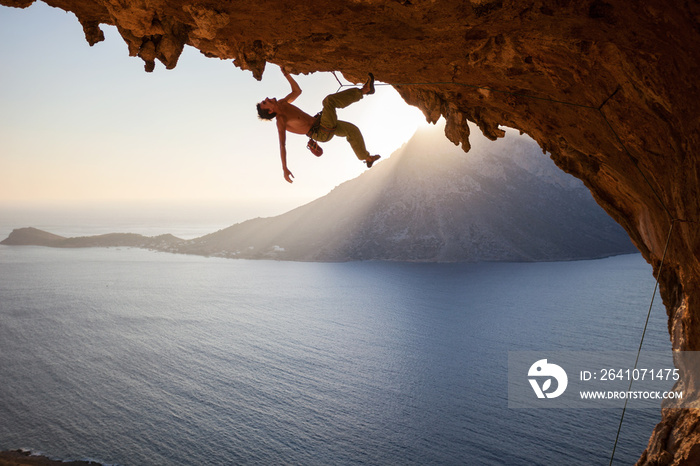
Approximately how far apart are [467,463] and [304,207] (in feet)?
259

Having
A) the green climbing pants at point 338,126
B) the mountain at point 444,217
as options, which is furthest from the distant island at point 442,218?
the green climbing pants at point 338,126

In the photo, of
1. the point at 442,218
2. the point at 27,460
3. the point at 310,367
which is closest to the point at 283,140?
the point at 27,460

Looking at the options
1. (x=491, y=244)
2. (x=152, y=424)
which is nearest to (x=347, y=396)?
(x=152, y=424)

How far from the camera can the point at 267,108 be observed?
5281mm

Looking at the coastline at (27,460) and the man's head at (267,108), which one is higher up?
the man's head at (267,108)

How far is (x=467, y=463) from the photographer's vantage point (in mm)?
18688

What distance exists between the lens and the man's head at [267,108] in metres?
5.26

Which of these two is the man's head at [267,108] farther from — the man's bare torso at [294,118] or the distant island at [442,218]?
the distant island at [442,218]

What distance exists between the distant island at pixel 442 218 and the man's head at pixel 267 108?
228ft

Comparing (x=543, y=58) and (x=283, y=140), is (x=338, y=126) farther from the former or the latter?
(x=543, y=58)

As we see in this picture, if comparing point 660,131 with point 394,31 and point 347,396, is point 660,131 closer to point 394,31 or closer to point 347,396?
point 394,31

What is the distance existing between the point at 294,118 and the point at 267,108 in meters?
0.38

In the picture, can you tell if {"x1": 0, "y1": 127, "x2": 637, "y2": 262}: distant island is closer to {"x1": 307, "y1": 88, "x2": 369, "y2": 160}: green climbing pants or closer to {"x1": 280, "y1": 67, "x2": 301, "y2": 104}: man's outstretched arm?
{"x1": 307, "y1": 88, "x2": 369, "y2": 160}: green climbing pants

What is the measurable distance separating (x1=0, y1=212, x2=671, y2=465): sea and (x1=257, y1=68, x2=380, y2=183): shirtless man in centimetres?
1782
